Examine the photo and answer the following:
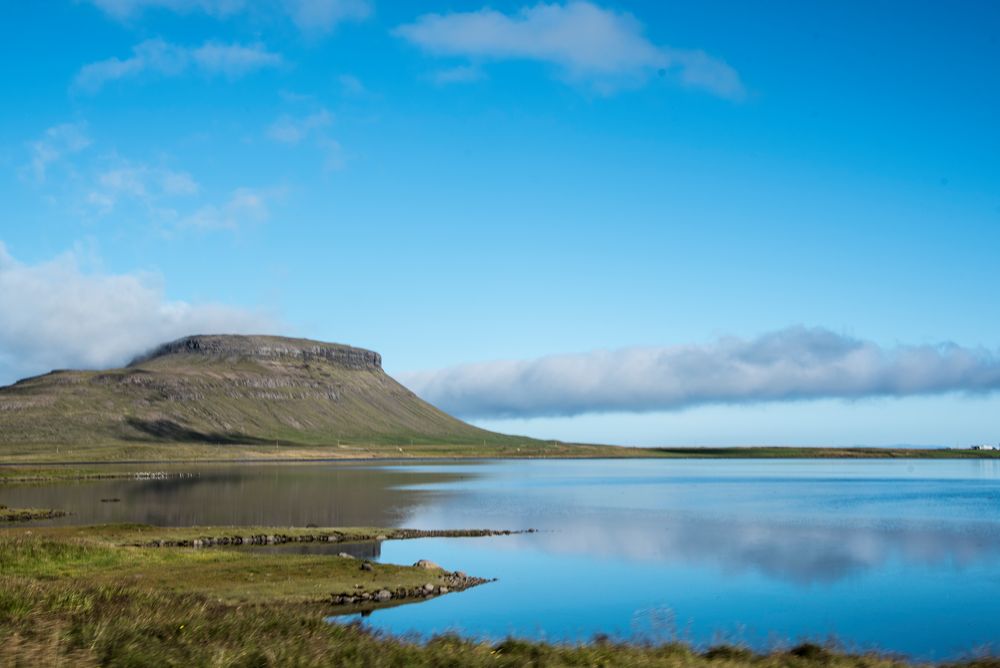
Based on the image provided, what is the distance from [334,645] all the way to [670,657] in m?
9.03

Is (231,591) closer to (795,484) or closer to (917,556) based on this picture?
(917,556)

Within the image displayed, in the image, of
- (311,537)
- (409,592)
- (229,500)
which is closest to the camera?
(409,592)

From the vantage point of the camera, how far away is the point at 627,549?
61.7 meters

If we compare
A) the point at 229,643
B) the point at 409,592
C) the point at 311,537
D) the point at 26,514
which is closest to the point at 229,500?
the point at 26,514

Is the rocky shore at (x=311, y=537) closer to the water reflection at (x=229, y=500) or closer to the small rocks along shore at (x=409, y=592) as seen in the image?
the water reflection at (x=229, y=500)

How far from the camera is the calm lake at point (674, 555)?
36906mm

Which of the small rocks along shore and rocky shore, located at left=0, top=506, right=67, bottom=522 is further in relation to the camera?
rocky shore, located at left=0, top=506, right=67, bottom=522

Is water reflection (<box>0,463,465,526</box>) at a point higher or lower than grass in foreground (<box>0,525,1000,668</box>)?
lower

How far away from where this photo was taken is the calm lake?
36.9 m

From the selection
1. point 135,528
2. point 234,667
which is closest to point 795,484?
point 135,528

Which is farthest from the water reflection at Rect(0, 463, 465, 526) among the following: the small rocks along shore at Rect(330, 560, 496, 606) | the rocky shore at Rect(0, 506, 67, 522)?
the small rocks along shore at Rect(330, 560, 496, 606)

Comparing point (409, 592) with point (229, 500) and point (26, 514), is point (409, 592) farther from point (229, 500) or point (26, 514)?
point (229, 500)

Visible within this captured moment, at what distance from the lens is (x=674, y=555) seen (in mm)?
58594

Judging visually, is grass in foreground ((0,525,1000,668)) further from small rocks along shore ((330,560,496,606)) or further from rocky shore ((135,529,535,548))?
rocky shore ((135,529,535,548))
